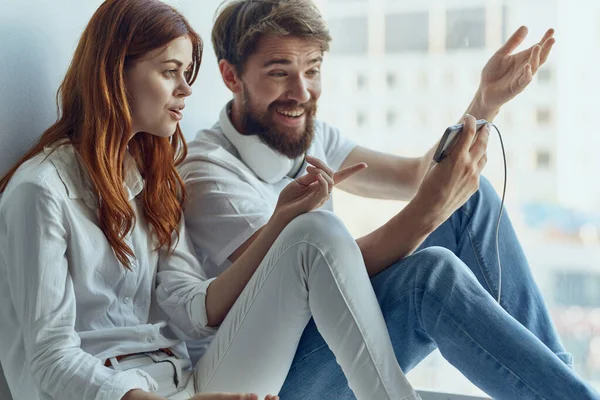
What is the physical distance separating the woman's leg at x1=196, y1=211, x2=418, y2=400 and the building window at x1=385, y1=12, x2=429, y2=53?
1.22 meters

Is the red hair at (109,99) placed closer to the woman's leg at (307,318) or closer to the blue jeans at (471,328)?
the woman's leg at (307,318)

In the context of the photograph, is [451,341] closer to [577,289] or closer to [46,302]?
[46,302]

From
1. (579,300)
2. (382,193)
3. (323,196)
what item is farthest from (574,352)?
(323,196)

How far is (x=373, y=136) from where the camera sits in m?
2.46

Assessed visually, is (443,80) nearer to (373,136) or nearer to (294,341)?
(373,136)

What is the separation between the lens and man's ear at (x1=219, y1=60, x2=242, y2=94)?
1664 millimetres

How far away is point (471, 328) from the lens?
1.16 metres

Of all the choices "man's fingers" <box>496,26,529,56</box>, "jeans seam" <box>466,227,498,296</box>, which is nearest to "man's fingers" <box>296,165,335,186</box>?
"jeans seam" <box>466,227,498,296</box>

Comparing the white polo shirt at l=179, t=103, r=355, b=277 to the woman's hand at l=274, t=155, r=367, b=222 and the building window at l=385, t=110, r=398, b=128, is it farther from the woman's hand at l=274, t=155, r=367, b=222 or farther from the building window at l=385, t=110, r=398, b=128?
the building window at l=385, t=110, r=398, b=128

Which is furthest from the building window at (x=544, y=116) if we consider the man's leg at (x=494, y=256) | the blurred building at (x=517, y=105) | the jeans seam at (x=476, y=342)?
the jeans seam at (x=476, y=342)

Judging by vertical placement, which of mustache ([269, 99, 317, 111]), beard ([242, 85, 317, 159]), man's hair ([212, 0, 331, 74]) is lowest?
beard ([242, 85, 317, 159])

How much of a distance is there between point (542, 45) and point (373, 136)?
93 cm

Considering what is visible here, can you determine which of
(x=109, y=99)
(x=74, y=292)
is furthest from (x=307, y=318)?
(x=109, y=99)

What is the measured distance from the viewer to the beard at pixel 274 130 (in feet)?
5.32
